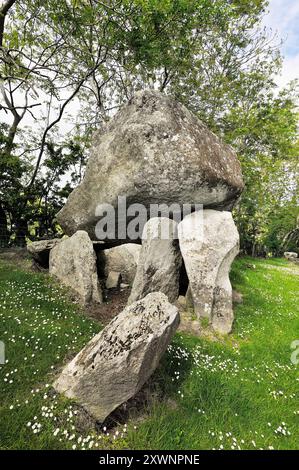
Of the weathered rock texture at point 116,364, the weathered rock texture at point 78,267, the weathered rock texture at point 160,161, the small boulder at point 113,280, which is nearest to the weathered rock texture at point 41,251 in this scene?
the weathered rock texture at point 78,267

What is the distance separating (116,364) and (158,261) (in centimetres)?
478

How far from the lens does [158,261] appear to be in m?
8.98

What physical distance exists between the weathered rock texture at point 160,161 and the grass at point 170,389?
4.83 meters

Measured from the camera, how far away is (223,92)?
19.4m

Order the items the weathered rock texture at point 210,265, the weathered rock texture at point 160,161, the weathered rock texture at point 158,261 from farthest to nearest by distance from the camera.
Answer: the weathered rock texture at point 160,161
the weathered rock texture at point 158,261
the weathered rock texture at point 210,265

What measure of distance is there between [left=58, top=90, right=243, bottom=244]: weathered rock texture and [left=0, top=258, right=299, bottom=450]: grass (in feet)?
15.8

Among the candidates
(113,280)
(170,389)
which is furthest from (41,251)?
(170,389)

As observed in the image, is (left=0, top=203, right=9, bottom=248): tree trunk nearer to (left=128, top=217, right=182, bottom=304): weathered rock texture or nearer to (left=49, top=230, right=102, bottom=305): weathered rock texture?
(left=49, top=230, right=102, bottom=305): weathered rock texture

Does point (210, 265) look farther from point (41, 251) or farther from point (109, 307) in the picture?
point (41, 251)

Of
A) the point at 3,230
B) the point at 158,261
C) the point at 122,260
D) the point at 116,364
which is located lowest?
the point at 116,364

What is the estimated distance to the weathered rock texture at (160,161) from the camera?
916cm

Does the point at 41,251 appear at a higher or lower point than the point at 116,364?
higher

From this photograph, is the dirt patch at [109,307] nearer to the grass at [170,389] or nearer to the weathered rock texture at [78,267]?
the weathered rock texture at [78,267]
